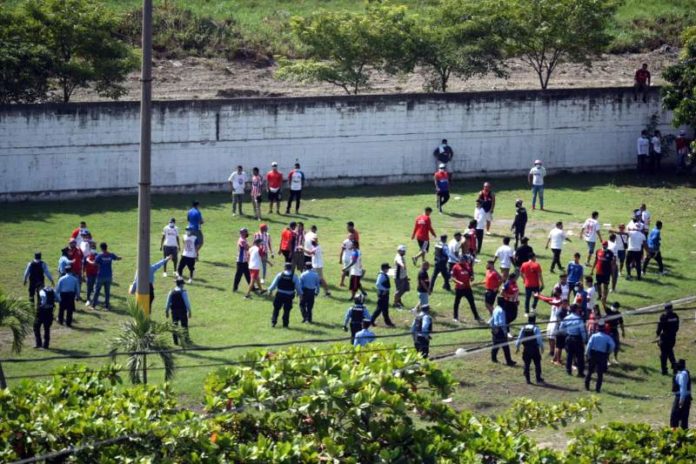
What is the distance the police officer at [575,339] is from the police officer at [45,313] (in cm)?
882

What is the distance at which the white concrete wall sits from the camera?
33.4 m

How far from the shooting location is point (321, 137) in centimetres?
3597

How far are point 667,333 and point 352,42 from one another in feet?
56.4

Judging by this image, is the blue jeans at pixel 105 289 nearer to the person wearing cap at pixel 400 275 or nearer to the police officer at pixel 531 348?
the person wearing cap at pixel 400 275

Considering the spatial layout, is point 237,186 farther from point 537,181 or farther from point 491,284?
point 491,284

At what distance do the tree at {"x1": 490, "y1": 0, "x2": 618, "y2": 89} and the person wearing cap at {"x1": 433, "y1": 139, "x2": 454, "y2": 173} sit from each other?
407cm

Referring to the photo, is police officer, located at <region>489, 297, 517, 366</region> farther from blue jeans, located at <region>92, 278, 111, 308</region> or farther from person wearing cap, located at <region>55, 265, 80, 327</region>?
person wearing cap, located at <region>55, 265, 80, 327</region>

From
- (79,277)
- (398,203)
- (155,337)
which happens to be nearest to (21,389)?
(155,337)

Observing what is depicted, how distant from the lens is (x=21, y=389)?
14289 millimetres

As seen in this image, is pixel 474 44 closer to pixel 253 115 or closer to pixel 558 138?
pixel 558 138

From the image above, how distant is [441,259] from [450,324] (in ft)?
6.12

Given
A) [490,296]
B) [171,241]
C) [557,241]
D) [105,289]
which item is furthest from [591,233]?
[105,289]

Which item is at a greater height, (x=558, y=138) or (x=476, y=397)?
(x=558, y=138)

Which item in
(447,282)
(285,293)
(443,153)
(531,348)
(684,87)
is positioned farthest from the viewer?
(684,87)
